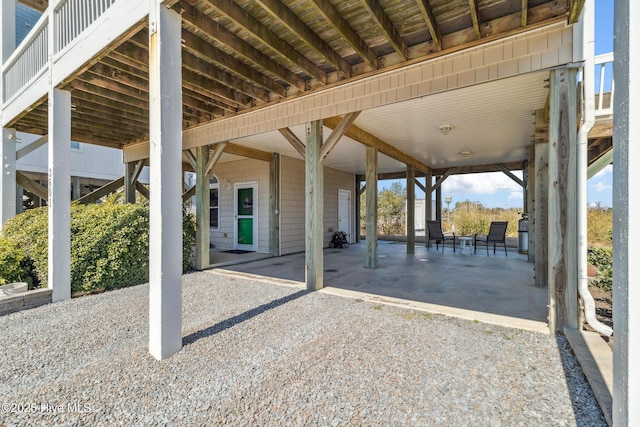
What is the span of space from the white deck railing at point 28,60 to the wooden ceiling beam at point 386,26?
4.13m

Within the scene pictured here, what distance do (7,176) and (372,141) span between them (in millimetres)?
6552

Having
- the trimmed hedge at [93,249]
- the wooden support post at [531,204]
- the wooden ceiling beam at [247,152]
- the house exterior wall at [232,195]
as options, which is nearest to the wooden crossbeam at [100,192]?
the house exterior wall at [232,195]

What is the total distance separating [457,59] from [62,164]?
4.68 meters

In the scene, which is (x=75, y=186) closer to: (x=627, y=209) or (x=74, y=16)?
(x=74, y=16)

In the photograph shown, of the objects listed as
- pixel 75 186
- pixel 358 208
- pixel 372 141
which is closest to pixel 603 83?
pixel 372 141

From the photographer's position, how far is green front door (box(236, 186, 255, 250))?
7941 mm

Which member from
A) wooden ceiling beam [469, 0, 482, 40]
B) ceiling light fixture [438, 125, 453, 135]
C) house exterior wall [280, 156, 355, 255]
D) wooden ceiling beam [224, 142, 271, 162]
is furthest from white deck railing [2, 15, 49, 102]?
ceiling light fixture [438, 125, 453, 135]

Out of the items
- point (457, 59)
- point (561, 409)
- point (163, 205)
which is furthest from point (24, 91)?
point (561, 409)

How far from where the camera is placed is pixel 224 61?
3.38 meters

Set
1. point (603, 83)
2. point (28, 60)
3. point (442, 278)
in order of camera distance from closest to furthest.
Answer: point (603, 83)
point (28, 60)
point (442, 278)

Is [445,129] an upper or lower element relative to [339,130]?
upper

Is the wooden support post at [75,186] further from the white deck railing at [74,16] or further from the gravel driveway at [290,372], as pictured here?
the gravel driveway at [290,372]

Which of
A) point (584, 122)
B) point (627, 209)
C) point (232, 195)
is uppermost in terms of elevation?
point (584, 122)

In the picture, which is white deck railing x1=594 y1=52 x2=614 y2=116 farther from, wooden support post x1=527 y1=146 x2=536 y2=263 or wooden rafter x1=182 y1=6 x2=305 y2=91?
wooden rafter x1=182 y1=6 x2=305 y2=91
